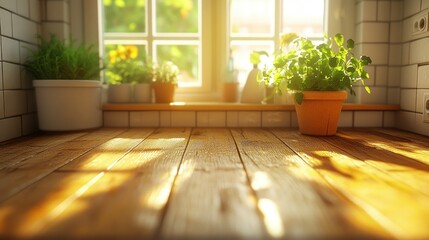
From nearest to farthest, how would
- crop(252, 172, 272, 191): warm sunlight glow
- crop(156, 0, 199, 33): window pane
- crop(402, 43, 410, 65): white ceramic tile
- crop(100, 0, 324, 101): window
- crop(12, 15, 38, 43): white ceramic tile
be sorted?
crop(252, 172, 272, 191): warm sunlight glow
crop(12, 15, 38, 43): white ceramic tile
crop(402, 43, 410, 65): white ceramic tile
crop(100, 0, 324, 101): window
crop(156, 0, 199, 33): window pane

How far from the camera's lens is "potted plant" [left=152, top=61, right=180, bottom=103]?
1.96m

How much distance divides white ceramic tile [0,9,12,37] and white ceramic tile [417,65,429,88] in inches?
73.8

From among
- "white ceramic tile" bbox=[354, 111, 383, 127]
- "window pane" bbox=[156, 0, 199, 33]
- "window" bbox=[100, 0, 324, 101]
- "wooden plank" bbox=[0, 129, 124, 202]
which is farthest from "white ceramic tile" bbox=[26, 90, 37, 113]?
"window pane" bbox=[156, 0, 199, 33]

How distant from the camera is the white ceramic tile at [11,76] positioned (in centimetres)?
154

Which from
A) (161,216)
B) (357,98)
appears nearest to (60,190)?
(161,216)

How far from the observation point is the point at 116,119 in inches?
76.8

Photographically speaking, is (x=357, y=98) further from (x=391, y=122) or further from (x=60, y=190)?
(x=60, y=190)

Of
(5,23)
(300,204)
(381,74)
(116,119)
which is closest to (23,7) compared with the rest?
(5,23)

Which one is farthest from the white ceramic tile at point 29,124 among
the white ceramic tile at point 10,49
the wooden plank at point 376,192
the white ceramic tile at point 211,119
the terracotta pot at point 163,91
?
the wooden plank at point 376,192

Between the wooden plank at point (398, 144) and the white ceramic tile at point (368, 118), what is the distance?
0.72 feet

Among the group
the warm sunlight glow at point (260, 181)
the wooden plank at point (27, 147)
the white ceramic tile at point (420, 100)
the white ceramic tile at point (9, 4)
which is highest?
the white ceramic tile at point (9, 4)

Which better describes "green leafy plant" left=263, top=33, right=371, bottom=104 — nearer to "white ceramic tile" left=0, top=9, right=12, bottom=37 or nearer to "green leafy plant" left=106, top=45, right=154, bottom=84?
"green leafy plant" left=106, top=45, right=154, bottom=84

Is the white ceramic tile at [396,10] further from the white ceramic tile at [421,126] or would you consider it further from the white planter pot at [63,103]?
the white planter pot at [63,103]

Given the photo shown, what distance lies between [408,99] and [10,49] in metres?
1.91
